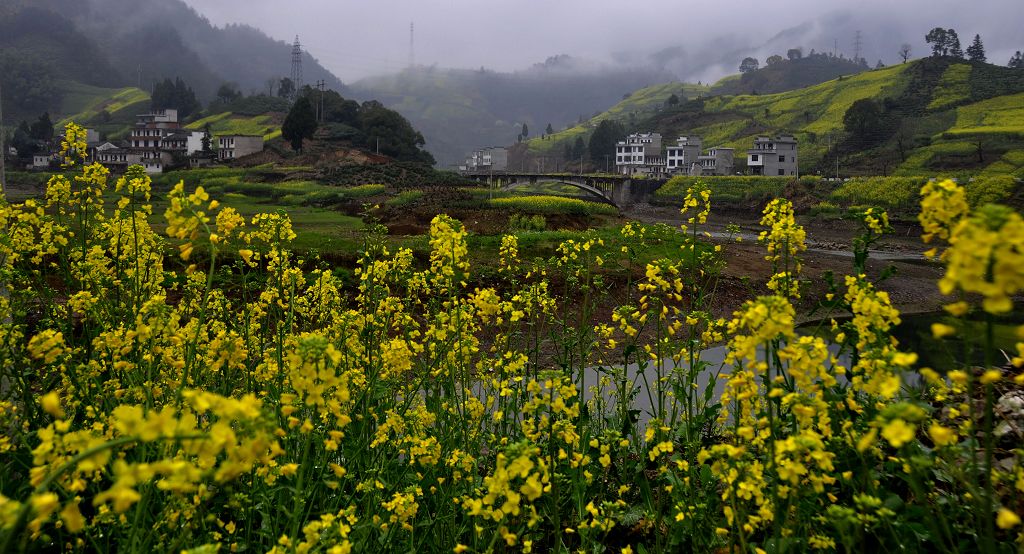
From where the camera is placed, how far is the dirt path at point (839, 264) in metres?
21.0

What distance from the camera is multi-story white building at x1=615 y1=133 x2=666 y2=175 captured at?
337 ft

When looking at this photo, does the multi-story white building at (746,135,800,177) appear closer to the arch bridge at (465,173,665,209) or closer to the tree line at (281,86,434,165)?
the arch bridge at (465,173,665,209)

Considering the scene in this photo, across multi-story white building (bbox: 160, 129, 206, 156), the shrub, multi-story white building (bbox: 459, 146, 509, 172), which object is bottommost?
the shrub

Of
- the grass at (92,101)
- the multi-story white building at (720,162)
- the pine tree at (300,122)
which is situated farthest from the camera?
the grass at (92,101)

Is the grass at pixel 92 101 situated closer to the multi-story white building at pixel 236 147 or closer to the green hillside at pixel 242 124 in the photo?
the green hillside at pixel 242 124

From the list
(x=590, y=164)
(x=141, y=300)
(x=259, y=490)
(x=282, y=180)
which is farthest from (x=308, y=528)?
(x=590, y=164)

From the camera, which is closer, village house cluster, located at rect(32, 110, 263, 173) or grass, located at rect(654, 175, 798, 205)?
grass, located at rect(654, 175, 798, 205)

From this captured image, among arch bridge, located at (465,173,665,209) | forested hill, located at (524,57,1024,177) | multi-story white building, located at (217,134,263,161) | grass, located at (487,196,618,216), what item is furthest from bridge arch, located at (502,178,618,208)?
multi-story white building, located at (217,134,263,161)

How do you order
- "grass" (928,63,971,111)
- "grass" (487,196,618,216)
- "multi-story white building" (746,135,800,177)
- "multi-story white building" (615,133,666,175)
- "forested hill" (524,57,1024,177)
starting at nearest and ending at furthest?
"grass" (487,196,618,216), "forested hill" (524,57,1024,177), "multi-story white building" (746,135,800,177), "grass" (928,63,971,111), "multi-story white building" (615,133,666,175)

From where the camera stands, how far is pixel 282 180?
59906 millimetres

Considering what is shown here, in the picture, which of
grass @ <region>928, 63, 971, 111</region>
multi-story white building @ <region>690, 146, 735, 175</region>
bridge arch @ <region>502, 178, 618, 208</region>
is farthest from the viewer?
grass @ <region>928, 63, 971, 111</region>

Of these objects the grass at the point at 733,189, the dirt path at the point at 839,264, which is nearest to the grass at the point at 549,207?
the dirt path at the point at 839,264

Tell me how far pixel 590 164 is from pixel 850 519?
120m

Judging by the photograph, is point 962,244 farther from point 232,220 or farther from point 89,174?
point 89,174
